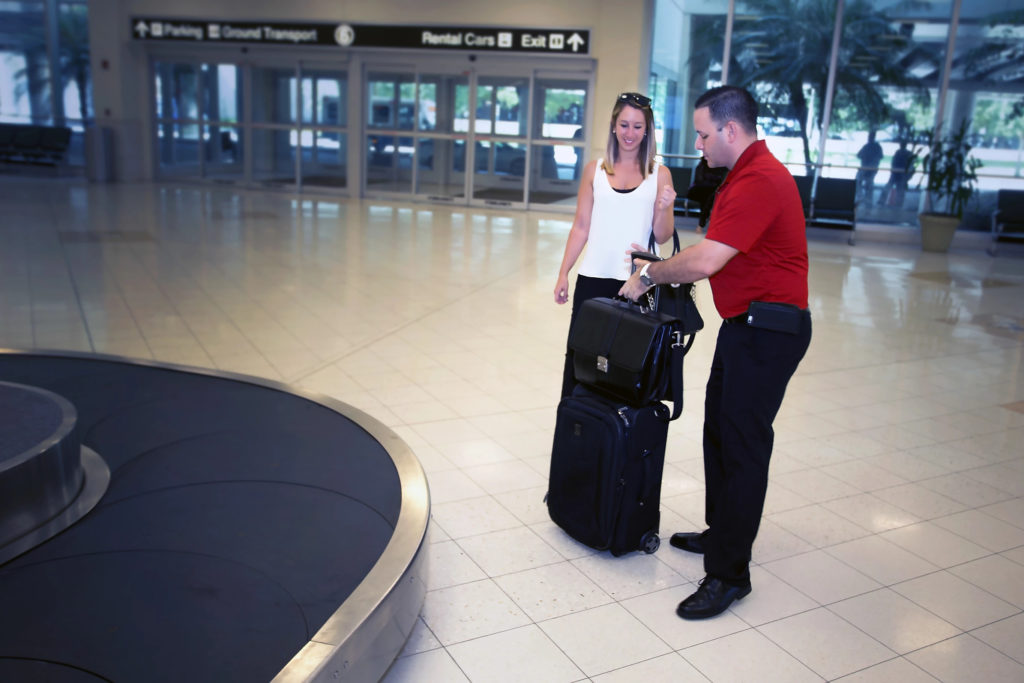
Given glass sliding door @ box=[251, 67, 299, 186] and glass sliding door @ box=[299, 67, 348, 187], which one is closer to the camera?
glass sliding door @ box=[299, 67, 348, 187]

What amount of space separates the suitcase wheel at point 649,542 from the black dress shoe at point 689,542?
81 millimetres

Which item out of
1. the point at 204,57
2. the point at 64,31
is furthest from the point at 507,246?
the point at 64,31

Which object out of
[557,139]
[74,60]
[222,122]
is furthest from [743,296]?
[74,60]

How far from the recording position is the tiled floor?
8.39 ft

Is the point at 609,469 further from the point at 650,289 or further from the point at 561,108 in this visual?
the point at 561,108

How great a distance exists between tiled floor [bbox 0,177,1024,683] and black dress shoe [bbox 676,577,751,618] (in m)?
0.06

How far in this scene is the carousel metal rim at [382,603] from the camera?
6.39 ft

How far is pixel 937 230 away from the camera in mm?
12891

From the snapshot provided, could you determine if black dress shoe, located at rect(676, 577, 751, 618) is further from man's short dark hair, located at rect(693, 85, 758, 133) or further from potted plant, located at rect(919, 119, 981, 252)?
potted plant, located at rect(919, 119, 981, 252)

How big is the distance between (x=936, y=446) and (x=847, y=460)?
622 mm

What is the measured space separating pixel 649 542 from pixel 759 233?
1216 millimetres

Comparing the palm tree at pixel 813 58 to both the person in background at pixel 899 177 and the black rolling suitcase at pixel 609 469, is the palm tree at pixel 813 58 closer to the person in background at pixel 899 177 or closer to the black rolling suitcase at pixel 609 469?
the person in background at pixel 899 177

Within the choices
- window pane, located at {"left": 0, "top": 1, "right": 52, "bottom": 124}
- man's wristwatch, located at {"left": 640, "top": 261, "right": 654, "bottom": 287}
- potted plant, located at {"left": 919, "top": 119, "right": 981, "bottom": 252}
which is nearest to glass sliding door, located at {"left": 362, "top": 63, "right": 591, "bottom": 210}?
potted plant, located at {"left": 919, "top": 119, "right": 981, "bottom": 252}

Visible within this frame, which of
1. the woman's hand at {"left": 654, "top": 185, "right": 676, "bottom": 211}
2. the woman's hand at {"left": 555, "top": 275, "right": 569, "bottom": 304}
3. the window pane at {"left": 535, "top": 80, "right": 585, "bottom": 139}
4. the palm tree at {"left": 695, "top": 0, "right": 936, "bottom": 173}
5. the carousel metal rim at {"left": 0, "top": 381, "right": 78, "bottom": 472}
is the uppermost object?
the palm tree at {"left": 695, "top": 0, "right": 936, "bottom": 173}
